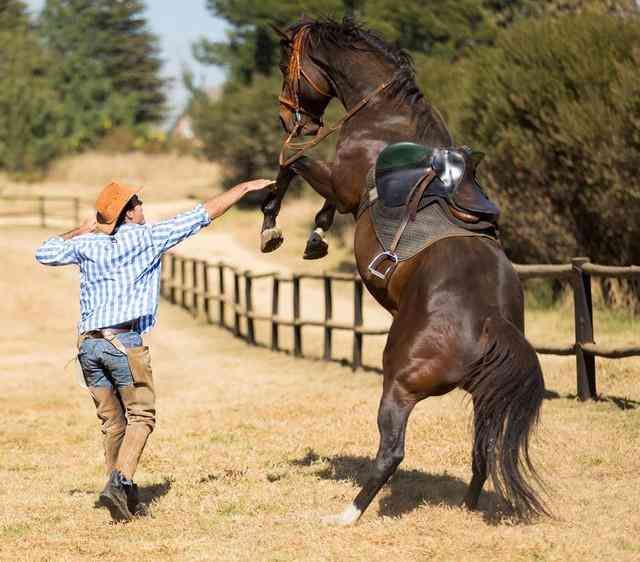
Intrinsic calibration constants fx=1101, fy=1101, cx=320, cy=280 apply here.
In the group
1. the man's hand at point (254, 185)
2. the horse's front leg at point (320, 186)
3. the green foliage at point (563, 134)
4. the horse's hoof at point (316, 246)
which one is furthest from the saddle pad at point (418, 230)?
the green foliage at point (563, 134)

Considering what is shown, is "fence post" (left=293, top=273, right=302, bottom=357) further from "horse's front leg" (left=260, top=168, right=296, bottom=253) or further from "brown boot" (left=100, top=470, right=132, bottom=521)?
"brown boot" (left=100, top=470, right=132, bottom=521)

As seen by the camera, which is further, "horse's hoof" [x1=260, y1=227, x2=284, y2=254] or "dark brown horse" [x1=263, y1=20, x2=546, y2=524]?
"horse's hoof" [x1=260, y1=227, x2=284, y2=254]

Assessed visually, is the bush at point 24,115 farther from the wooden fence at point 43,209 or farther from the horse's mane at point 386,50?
the horse's mane at point 386,50

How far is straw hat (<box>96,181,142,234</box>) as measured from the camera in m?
5.81

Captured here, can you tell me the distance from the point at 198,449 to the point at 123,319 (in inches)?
95.7

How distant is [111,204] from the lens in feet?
19.1

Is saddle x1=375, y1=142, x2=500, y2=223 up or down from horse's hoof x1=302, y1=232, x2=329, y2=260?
up

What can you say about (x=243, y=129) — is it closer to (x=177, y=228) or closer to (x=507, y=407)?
(x=177, y=228)

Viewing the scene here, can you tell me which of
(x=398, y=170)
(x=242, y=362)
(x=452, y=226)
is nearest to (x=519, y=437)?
(x=452, y=226)

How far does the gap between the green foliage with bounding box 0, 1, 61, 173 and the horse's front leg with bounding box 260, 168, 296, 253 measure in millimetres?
44694

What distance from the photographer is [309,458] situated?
7.51m

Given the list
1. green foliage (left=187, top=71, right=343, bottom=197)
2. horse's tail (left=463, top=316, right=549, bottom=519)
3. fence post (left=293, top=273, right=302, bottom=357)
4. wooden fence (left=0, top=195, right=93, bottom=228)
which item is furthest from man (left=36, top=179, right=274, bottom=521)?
green foliage (left=187, top=71, right=343, bottom=197)

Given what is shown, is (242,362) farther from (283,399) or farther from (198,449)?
(198,449)

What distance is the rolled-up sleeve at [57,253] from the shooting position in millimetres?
5864
